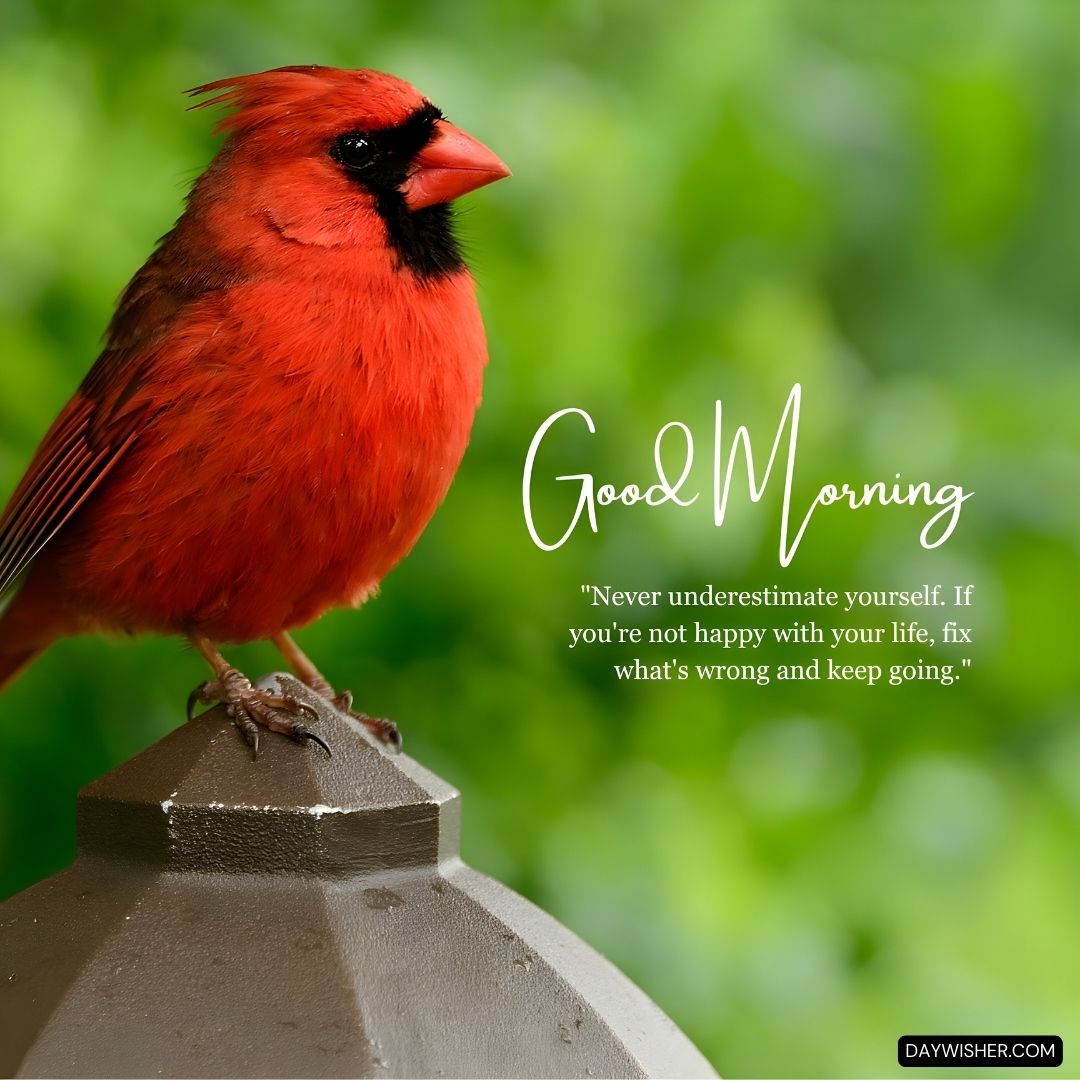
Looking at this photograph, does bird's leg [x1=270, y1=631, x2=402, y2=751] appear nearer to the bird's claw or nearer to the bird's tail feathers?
the bird's tail feathers

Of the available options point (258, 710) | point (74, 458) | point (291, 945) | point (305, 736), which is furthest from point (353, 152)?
point (291, 945)

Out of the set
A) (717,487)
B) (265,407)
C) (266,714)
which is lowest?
(266,714)

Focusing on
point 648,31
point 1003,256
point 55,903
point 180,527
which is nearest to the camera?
point 55,903

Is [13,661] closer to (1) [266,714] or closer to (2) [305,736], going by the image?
(1) [266,714]

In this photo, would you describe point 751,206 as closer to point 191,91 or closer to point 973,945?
point 191,91

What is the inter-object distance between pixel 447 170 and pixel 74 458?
0.61m

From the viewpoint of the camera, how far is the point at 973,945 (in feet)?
8.28

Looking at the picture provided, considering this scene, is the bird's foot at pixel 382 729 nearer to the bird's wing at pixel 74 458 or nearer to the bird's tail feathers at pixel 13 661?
the bird's wing at pixel 74 458

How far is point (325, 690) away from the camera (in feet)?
7.20

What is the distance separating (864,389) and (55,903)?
181 cm

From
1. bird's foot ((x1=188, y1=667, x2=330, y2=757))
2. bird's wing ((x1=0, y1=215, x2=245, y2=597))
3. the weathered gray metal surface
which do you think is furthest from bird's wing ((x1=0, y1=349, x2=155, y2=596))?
the weathered gray metal surface

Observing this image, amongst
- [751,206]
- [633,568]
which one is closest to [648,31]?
[751,206]

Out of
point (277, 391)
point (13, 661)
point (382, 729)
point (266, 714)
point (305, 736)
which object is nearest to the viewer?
point (305, 736)

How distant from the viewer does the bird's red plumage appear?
5.96ft
